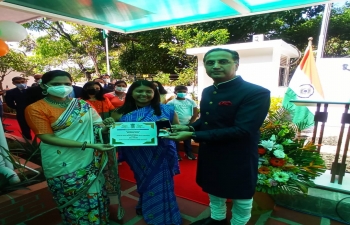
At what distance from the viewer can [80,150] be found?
2.02m

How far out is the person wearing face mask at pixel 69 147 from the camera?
186 cm

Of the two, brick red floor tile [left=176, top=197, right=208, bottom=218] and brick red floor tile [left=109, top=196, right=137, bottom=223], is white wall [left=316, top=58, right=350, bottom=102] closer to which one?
brick red floor tile [left=176, top=197, right=208, bottom=218]

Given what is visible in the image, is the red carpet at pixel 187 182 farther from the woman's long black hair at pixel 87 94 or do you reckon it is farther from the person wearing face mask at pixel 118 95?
the woman's long black hair at pixel 87 94

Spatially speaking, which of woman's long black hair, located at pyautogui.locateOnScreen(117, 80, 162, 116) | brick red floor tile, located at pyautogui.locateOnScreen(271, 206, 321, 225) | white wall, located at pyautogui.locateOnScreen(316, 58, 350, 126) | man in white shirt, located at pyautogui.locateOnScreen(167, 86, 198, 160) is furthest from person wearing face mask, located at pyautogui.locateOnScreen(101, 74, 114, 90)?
white wall, located at pyautogui.locateOnScreen(316, 58, 350, 126)

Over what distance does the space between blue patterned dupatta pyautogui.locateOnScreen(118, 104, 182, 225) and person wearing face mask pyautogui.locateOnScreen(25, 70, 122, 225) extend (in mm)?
347

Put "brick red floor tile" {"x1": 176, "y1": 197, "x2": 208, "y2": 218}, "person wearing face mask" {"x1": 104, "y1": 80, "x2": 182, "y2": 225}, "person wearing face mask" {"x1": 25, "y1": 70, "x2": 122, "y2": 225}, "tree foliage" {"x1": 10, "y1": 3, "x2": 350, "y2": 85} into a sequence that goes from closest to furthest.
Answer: "person wearing face mask" {"x1": 25, "y1": 70, "x2": 122, "y2": 225} → "person wearing face mask" {"x1": 104, "y1": 80, "x2": 182, "y2": 225} → "brick red floor tile" {"x1": 176, "y1": 197, "x2": 208, "y2": 218} → "tree foliage" {"x1": 10, "y1": 3, "x2": 350, "y2": 85}

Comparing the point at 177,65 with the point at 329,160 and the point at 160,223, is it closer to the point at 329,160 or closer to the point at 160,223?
the point at 329,160

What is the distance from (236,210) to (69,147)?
162 centimetres

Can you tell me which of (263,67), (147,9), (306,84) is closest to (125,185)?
(147,9)

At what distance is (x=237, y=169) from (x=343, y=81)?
826 centimetres

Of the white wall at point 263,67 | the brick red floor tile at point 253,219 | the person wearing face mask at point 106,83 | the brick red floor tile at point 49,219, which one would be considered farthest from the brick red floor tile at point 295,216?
the white wall at point 263,67

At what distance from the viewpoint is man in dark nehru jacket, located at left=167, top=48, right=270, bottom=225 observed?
5.59 feet

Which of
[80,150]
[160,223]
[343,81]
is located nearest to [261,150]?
[160,223]

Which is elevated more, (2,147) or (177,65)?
(177,65)
